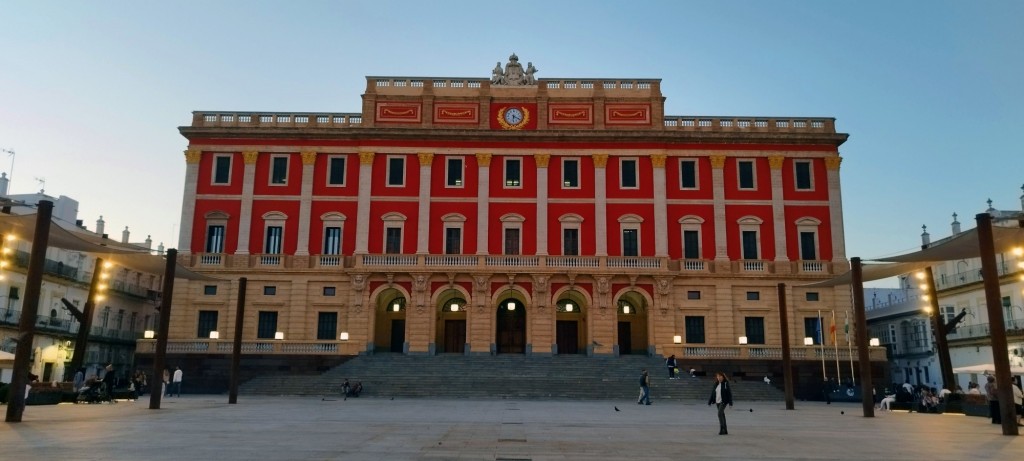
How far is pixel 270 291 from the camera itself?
1842 inches

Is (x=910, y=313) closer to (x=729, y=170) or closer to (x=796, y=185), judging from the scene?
(x=796, y=185)

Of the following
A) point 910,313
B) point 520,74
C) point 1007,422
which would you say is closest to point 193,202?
point 520,74

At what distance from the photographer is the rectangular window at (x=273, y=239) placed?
157 feet

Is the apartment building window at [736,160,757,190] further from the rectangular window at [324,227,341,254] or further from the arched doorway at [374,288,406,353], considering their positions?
the rectangular window at [324,227,341,254]

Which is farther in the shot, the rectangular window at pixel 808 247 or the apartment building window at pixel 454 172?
the apartment building window at pixel 454 172

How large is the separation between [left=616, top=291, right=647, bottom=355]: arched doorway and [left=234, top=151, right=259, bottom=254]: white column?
2449 cm

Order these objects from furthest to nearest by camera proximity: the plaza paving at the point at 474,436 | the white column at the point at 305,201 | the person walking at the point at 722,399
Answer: the white column at the point at 305,201, the person walking at the point at 722,399, the plaza paving at the point at 474,436

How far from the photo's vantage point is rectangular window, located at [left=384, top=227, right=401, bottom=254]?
157 feet

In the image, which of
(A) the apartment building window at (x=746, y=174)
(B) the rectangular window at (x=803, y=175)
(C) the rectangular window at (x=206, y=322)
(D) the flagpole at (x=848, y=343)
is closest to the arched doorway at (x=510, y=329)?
(A) the apartment building window at (x=746, y=174)

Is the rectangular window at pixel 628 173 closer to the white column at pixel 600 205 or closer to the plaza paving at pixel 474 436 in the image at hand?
the white column at pixel 600 205

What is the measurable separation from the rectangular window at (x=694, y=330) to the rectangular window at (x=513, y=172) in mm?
13936

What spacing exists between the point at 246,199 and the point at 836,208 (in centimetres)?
3807

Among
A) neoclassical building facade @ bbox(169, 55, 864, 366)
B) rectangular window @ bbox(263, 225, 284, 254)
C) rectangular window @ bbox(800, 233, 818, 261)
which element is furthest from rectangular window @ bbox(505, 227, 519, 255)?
rectangular window @ bbox(800, 233, 818, 261)

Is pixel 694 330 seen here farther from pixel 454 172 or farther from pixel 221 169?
pixel 221 169
